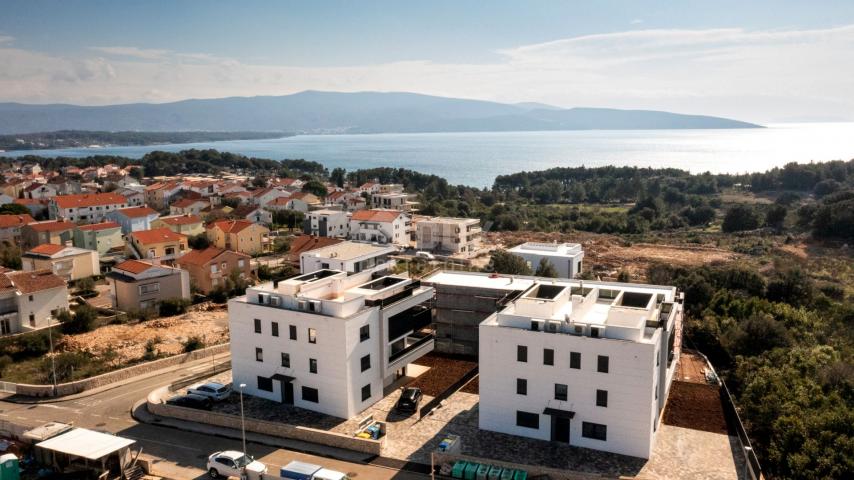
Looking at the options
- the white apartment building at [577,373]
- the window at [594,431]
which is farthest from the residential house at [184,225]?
the window at [594,431]

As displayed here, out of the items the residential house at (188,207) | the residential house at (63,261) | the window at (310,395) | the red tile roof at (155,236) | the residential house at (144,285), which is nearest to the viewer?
the window at (310,395)

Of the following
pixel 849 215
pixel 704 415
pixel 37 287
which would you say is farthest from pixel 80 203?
pixel 849 215

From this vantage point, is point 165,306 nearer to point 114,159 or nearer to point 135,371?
point 135,371

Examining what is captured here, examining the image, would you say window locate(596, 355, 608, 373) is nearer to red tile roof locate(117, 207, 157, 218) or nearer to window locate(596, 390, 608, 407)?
window locate(596, 390, 608, 407)

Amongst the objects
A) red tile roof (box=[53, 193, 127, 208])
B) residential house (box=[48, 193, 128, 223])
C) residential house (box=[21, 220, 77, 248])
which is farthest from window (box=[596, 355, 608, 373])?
red tile roof (box=[53, 193, 127, 208])

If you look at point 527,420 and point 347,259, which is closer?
point 527,420

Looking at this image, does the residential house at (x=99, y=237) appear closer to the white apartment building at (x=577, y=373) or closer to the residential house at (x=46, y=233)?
the residential house at (x=46, y=233)

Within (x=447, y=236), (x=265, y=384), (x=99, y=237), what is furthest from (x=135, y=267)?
(x=447, y=236)

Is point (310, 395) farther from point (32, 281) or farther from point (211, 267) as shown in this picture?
point (211, 267)
